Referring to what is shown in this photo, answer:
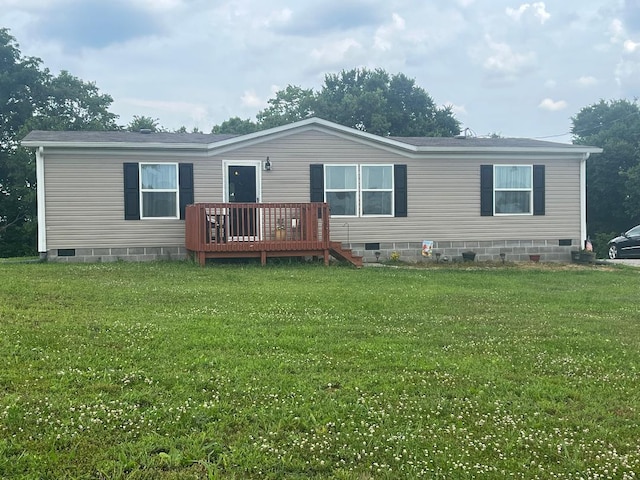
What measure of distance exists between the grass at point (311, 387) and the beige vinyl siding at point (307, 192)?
5281 mm

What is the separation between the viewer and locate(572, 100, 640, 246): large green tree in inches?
1157

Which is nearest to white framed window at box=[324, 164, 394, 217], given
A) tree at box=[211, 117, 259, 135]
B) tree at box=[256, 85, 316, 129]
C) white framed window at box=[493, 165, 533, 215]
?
white framed window at box=[493, 165, 533, 215]

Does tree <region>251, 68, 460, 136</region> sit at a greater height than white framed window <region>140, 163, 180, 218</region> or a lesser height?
greater

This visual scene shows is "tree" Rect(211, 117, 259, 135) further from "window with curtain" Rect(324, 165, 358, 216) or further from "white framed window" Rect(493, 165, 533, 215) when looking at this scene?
"white framed window" Rect(493, 165, 533, 215)

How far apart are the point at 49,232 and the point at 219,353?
30.3ft

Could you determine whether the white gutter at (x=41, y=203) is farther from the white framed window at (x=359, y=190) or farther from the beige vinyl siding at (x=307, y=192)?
the white framed window at (x=359, y=190)

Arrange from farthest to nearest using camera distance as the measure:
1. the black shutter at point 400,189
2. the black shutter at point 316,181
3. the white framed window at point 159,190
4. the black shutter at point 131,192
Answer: the black shutter at point 400,189, the black shutter at point 316,181, the white framed window at point 159,190, the black shutter at point 131,192

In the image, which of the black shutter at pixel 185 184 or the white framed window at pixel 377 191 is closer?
the black shutter at pixel 185 184

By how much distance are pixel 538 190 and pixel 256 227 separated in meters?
7.09

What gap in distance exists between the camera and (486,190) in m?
14.4

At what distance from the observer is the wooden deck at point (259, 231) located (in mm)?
11859

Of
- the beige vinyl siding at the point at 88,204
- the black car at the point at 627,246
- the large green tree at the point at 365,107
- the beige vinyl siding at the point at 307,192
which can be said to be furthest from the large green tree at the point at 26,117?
the black car at the point at 627,246

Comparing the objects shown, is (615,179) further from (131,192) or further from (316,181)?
(131,192)

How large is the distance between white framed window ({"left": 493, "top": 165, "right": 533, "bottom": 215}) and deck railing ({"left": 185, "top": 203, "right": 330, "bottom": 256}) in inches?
185
